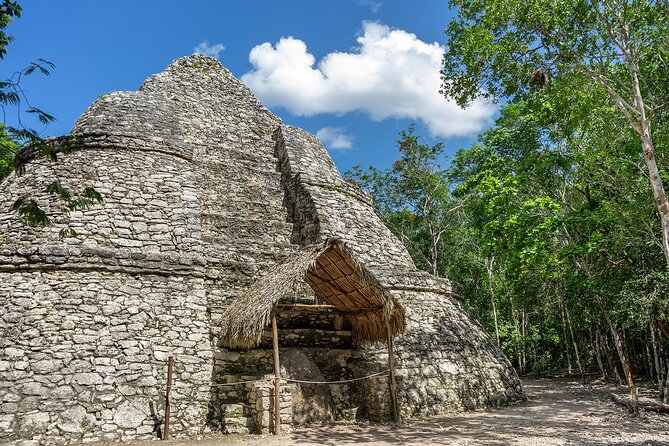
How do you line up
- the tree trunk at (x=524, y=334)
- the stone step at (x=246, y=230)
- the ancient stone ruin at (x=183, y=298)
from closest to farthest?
the ancient stone ruin at (x=183, y=298) → the stone step at (x=246, y=230) → the tree trunk at (x=524, y=334)

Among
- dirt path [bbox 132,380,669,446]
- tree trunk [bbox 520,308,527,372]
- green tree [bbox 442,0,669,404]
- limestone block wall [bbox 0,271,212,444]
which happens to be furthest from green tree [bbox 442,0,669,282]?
tree trunk [bbox 520,308,527,372]

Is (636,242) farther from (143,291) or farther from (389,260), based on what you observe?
(143,291)

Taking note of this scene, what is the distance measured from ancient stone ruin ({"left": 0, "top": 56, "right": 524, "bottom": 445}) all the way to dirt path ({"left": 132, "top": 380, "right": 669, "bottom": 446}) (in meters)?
0.42

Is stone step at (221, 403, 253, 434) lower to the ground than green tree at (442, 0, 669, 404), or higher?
lower

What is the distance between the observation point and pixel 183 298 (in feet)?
22.4

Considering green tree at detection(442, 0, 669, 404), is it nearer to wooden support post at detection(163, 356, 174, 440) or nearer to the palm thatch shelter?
the palm thatch shelter

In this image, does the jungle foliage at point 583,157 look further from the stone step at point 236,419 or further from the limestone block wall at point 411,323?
the stone step at point 236,419

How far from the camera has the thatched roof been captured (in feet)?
20.2

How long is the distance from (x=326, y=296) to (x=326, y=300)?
0.38 feet

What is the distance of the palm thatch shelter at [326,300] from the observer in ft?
20.2

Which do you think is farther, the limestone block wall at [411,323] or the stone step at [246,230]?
the stone step at [246,230]

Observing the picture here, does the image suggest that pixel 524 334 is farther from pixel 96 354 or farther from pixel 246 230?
pixel 96 354

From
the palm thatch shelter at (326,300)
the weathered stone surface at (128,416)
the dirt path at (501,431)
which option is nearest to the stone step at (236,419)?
the dirt path at (501,431)

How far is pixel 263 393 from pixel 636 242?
25.2ft
